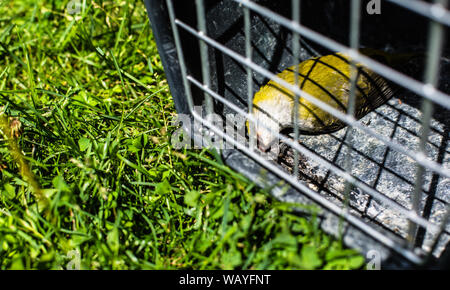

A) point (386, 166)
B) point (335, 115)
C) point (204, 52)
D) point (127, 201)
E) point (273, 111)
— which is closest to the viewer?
→ point (335, 115)

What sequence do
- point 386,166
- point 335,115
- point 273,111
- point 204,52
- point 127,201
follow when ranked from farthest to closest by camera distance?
point 273,111, point 386,166, point 127,201, point 204,52, point 335,115

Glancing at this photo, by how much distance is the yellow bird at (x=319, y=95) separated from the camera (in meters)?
1.74

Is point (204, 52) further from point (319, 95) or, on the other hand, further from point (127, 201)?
point (319, 95)

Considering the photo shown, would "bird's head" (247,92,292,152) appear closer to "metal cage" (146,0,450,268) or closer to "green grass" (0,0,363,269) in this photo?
"metal cage" (146,0,450,268)

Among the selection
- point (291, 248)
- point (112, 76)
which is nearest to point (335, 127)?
point (291, 248)

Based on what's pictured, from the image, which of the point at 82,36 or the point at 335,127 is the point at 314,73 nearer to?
the point at 335,127

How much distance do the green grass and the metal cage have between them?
0.26ft

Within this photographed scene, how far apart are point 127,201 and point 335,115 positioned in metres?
0.74

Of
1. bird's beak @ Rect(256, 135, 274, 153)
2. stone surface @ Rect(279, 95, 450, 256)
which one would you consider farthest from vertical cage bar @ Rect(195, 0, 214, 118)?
stone surface @ Rect(279, 95, 450, 256)

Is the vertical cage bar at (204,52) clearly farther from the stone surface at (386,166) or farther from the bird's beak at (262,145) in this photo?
the stone surface at (386,166)

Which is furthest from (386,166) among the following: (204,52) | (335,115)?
(204,52)

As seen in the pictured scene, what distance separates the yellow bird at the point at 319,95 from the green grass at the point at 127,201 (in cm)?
40

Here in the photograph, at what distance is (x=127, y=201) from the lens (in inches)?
54.9
